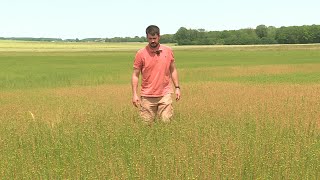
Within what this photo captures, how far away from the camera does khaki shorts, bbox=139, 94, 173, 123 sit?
729 cm

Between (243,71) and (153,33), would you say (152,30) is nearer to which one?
(153,33)

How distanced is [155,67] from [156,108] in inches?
32.0

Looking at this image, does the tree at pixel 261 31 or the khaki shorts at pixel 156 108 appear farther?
the tree at pixel 261 31

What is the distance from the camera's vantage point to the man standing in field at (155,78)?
23.2 feet

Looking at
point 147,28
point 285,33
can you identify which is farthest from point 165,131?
point 285,33

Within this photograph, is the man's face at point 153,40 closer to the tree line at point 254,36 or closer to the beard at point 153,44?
the beard at point 153,44

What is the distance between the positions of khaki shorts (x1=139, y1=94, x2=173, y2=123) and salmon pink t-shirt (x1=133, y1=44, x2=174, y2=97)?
11 centimetres

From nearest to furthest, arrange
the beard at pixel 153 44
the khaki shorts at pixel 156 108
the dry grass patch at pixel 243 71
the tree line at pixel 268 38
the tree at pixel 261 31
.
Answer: the beard at pixel 153 44
the khaki shorts at pixel 156 108
the dry grass patch at pixel 243 71
the tree line at pixel 268 38
the tree at pixel 261 31

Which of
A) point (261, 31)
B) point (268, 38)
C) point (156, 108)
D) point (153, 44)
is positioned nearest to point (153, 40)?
point (153, 44)

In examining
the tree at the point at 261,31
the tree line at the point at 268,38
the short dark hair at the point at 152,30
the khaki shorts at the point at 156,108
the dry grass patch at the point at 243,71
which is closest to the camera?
the short dark hair at the point at 152,30

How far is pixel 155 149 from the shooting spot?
596 centimetres

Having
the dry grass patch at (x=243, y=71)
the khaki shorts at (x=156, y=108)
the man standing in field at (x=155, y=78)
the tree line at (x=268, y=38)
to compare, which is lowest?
the tree line at (x=268, y=38)

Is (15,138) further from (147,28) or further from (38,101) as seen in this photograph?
(38,101)

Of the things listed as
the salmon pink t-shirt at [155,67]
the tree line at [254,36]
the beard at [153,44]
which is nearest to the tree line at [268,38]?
the tree line at [254,36]
